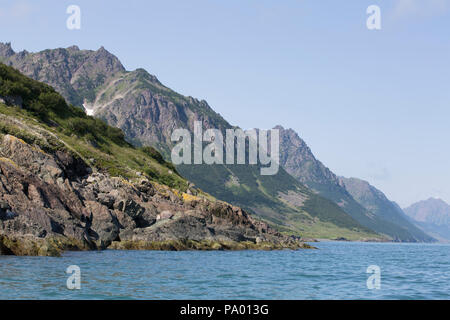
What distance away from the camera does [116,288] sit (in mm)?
27406

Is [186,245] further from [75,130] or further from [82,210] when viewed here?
[75,130]

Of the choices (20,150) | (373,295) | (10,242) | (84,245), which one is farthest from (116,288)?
(20,150)

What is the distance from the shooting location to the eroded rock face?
154 ft

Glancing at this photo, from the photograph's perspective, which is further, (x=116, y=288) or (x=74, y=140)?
(x=74, y=140)

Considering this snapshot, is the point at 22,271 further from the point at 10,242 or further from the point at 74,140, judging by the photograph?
the point at 74,140

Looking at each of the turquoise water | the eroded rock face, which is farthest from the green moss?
the turquoise water

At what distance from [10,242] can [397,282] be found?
111 feet

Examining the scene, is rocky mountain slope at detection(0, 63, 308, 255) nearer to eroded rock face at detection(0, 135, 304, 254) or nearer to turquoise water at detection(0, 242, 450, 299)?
eroded rock face at detection(0, 135, 304, 254)

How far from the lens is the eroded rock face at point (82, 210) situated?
1853 inches

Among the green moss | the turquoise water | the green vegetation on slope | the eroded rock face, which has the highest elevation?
the green vegetation on slope

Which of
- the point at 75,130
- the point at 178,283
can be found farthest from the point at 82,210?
the point at 75,130

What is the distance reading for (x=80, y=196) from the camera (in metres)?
63.2

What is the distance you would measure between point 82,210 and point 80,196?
14.1 ft

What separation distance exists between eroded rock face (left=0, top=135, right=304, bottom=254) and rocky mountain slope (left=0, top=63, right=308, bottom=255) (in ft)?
0.41
